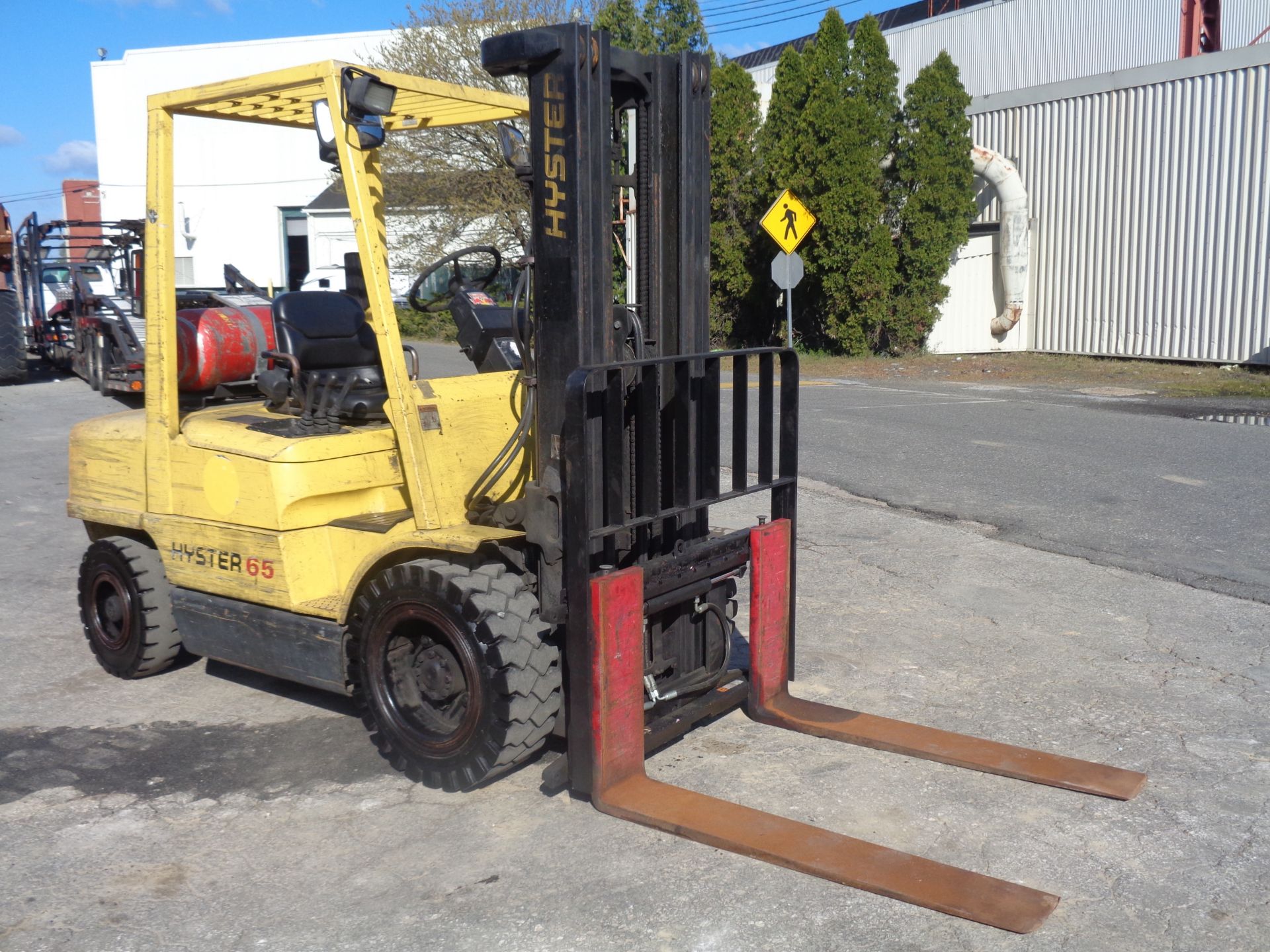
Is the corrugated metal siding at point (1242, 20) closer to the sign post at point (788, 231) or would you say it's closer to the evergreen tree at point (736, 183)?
the evergreen tree at point (736, 183)

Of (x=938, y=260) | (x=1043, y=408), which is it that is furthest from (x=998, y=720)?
(x=938, y=260)

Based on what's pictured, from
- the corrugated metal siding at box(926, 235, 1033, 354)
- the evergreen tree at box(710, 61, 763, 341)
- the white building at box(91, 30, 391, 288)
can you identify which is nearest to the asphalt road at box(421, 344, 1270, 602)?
the corrugated metal siding at box(926, 235, 1033, 354)

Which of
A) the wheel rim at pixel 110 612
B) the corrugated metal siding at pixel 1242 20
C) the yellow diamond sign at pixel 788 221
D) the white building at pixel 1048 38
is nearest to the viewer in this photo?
the wheel rim at pixel 110 612

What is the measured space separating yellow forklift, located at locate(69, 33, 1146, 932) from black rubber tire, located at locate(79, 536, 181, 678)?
3 centimetres

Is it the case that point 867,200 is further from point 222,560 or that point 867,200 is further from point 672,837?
point 672,837

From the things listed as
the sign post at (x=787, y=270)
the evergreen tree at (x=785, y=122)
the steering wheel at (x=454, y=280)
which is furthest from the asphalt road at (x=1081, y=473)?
the evergreen tree at (x=785, y=122)

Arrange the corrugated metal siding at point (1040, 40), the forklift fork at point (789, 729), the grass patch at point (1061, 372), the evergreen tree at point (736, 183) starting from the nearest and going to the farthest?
the forklift fork at point (789, 729), the grass patch at point (1061, 372), the evergreen tree at point (736, 183), the corrugated metal siding at point (1040, 40)

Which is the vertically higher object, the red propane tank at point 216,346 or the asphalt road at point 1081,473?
the red propane tank at point 216,346

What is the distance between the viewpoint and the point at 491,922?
345 cm

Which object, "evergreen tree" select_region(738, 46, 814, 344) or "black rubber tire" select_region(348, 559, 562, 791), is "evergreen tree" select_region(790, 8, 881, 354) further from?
"black rubber tire" select_region(348, 559, 562, 791)

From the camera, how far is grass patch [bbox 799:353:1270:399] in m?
18.6

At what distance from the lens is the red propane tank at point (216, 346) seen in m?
5.68

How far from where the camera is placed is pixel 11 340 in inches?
798

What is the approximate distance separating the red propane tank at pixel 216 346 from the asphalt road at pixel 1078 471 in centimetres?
89
